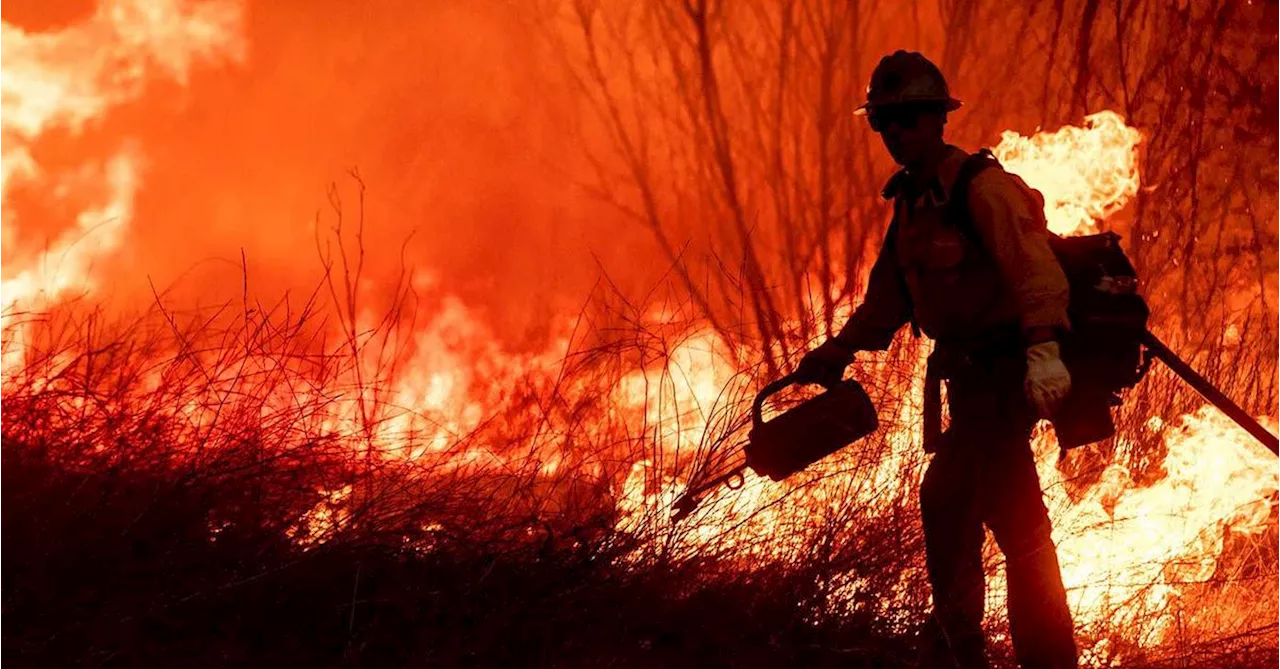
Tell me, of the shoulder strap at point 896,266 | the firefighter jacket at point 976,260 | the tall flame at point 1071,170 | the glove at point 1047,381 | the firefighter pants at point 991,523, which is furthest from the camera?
the tall flame at point 1071,170

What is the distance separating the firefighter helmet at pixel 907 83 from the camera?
3840 mm

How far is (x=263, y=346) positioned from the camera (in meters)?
5.04

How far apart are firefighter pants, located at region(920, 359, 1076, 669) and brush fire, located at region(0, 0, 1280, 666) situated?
0.38m

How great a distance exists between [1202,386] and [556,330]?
22.8 ft

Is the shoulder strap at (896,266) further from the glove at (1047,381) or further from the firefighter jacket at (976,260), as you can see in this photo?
the glove at (1047,381)

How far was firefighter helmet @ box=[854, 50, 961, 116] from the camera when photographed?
384cm

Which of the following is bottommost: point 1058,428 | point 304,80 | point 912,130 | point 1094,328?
point 1058,428

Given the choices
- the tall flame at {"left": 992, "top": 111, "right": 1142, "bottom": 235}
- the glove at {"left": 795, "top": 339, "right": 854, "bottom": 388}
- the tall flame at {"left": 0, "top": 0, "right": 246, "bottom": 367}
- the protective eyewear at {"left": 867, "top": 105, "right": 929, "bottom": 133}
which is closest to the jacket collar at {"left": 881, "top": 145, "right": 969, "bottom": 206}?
the protective eyewear at {"left": 867, "top": 105, "right": 929, "bottom": 133}

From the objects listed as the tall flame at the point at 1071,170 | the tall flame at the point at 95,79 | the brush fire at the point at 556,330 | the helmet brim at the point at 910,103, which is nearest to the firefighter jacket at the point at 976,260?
the helmet brim at the point at 910,103

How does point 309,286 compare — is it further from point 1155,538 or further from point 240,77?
point 1155,538

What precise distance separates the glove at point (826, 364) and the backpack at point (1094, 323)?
0.65m

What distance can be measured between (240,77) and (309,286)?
185cm

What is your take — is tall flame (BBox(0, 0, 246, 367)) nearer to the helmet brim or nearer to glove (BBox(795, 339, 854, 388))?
glove (BBox(795, 339, 854, 388))

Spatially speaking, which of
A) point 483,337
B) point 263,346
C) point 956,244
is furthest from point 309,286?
point 956,244
